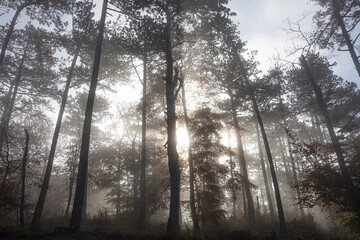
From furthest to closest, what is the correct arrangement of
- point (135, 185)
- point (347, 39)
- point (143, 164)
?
point (135, 185) → point (143, 164) → point (347, 39)

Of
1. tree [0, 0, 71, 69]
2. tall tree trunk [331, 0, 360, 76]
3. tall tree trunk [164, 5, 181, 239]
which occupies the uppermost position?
tree [0, 0, 71, 69]

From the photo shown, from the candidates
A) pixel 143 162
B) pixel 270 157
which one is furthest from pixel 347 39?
pixel 143 162

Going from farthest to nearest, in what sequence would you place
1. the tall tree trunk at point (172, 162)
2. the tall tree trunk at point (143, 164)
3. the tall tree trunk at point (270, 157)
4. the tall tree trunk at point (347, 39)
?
the tall tree trunk at point (143, 164)
the tall tree trunk at point (270, 157)
the tall tree trunk at point (347, 39)
the tall tree trunk at point (172, 162)

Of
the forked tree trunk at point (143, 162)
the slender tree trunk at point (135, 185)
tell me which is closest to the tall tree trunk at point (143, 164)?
the forked tree trunk at point (143, 162)

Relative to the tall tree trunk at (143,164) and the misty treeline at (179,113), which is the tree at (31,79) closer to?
the misty treeline at (179,113)

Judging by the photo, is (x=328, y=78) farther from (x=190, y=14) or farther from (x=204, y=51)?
(x=190, y=14)

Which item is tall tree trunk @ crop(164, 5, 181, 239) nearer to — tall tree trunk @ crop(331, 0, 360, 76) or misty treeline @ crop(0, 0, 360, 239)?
misty treeline @ crop(0, 0, 360, 239)

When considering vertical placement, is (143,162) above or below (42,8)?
below

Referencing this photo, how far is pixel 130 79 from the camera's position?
16625mm

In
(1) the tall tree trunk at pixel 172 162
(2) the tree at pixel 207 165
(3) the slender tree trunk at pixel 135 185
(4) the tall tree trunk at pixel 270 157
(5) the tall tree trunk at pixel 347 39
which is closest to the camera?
(1) the tall tree trunk at pixel 172 162

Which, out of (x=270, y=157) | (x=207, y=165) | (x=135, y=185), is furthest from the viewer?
(x=135, y=185)

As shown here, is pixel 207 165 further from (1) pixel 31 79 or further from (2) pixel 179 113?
(1) pixel 31 79

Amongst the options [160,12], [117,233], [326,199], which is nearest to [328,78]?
[326,199]

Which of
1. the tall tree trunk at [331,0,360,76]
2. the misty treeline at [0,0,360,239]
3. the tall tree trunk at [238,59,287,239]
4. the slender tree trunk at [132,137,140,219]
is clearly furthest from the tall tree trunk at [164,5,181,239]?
the slender tree trunk at [132,137,140,219]
